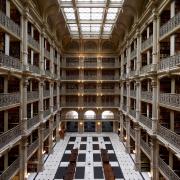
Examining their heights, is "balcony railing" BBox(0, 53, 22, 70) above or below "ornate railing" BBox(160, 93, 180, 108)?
above

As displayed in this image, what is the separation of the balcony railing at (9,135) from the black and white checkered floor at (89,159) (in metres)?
6.27

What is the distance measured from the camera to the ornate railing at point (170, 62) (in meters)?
12.8

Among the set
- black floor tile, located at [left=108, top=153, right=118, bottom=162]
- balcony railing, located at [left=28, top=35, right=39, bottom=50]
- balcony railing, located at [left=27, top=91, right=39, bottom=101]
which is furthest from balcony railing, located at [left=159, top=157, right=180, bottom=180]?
balcony railing, located at [left=28, top=35, right=39, bottom=50]

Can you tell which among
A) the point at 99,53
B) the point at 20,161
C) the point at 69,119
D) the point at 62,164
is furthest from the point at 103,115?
the point at 20,161

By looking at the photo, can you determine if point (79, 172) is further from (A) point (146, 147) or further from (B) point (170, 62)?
(B) point (170, 62)

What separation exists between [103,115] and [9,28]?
26.5 m

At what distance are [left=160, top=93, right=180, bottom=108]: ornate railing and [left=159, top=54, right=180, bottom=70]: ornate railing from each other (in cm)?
177

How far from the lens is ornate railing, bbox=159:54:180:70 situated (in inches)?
502

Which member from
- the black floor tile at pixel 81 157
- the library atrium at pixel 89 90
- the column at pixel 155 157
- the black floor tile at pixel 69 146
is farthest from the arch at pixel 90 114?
the column at pixel 155 157

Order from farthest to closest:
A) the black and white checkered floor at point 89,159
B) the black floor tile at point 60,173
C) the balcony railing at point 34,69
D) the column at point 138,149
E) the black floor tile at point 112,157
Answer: the black floor tile at point 112,157, the column at point 138,149, the black and white checkered floor at point 89,159, the black floor tile at point 60,173, the balcony railing at point 34,69

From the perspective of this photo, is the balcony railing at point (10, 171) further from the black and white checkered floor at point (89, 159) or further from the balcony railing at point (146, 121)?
the balcony railing at point (146, 121)

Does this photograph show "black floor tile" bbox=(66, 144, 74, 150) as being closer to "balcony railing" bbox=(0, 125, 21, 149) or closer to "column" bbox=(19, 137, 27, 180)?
"column" bbox=(19, 137, 27, 180)

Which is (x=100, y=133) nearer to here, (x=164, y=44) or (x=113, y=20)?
(x=113, y=20)

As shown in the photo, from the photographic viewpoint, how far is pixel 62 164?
23297 mm
